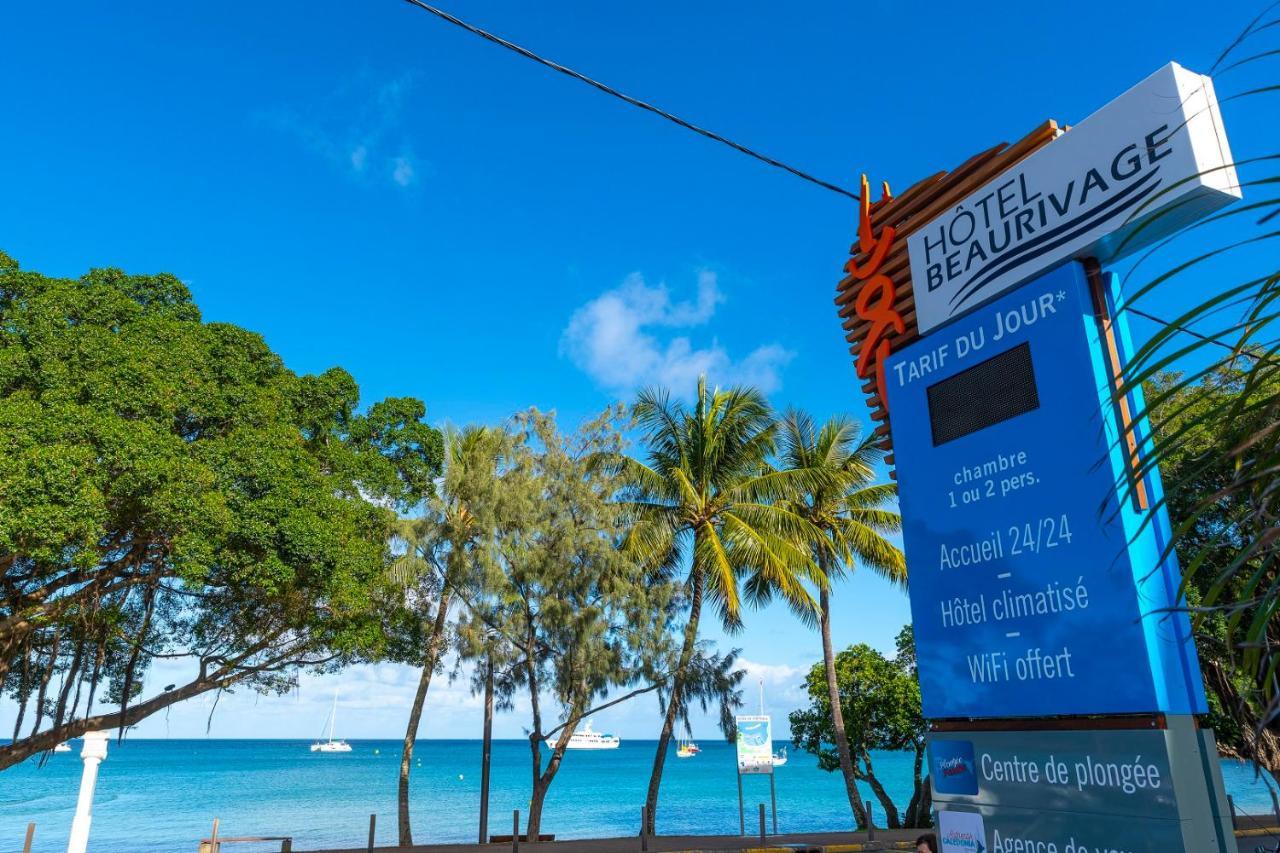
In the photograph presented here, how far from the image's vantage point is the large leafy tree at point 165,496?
12016 mm

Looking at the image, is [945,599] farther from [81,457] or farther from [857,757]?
[857,757]

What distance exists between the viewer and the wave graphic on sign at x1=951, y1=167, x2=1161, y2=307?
15.3ft

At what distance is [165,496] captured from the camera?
12305mm

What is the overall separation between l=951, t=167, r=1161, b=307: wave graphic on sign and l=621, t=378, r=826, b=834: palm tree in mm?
14230

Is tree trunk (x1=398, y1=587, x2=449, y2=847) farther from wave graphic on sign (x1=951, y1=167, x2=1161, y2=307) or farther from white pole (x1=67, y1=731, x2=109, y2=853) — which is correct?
wave graphic on sign (x1=951, y1=167, x2=1161, y2=307)

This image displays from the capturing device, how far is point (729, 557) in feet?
67.8

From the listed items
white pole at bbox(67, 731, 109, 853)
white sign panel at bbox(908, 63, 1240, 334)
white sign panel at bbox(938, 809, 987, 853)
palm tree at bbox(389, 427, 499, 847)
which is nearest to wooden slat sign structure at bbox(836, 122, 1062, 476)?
white sign panel at bbox(908, 63, 1240, 334)

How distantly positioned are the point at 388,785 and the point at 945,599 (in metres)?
73.0

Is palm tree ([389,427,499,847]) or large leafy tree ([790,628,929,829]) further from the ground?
palm tree ([389,427,499,847])

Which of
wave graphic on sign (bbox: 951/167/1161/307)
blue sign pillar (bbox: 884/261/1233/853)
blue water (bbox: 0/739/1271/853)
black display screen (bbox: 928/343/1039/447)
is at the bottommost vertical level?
blue water (bbox: 0/739/1271/853)

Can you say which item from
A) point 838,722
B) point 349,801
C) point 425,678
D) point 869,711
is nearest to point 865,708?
point 869,711

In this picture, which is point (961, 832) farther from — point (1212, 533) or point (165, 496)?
point (165, 496)

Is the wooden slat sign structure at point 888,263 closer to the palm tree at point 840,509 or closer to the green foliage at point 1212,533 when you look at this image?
the green foliage at point 1212,533

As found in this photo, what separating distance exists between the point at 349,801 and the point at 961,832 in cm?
5409
